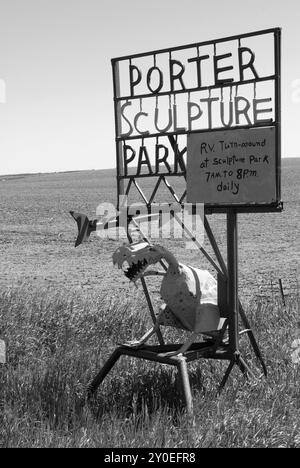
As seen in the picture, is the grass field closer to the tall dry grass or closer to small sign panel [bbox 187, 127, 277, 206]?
the tall dry grass

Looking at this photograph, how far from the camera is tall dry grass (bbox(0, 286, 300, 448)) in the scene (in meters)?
3.21

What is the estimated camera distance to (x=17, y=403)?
12.0ft

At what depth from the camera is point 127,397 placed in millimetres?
3861

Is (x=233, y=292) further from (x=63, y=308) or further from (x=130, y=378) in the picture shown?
(x=63, y=308)

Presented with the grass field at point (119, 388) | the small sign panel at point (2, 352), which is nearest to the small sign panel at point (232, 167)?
the grass field at point (119, 388)

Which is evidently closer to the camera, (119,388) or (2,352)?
(119,388)

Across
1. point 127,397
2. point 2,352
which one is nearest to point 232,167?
point 127,397

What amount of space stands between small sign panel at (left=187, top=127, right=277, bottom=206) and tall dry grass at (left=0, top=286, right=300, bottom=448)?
1148 mm

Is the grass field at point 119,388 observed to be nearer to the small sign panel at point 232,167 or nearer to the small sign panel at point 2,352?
the small sign panel at point 2,352

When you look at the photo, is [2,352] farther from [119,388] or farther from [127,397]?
[127,397]

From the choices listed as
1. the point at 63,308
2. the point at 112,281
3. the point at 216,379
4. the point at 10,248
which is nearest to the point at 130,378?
the point at 216,379

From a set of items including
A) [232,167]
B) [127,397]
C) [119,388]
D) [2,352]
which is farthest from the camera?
[2,352]

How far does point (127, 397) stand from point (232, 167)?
1.50m

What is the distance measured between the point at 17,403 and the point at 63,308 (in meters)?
2.29
